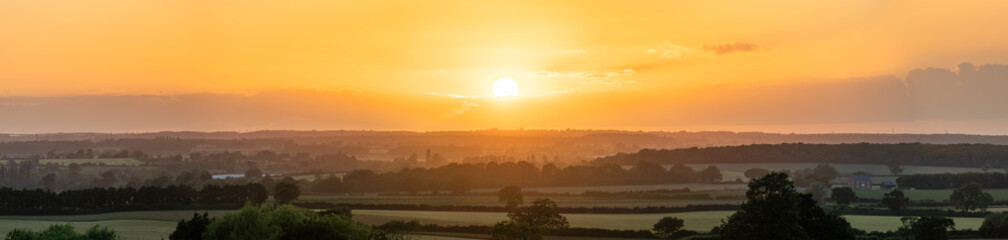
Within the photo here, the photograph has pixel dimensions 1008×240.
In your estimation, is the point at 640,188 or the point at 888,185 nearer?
the point at 888,185

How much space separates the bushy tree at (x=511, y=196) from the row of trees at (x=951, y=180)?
6315cm

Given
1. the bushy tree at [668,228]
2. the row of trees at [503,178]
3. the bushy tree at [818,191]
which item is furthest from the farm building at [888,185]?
the bushy tree at [668,228]

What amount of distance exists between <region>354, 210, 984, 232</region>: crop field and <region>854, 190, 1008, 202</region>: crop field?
22.3 meters

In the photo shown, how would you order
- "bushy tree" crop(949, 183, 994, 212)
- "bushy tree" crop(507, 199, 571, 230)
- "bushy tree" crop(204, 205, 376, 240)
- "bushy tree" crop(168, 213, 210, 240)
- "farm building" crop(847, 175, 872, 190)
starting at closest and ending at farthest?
1. "bushy tree" crop(204, 205, 376, 240)
2. "bushy tree" crop(168, 213, 210, 240)
3. "bushy tree" crop(507, 199, 571, 230)
4. "bushy tree" crop(949, 183, 994, 212)
5. "farm building" crop(847, 175, 872, 190)

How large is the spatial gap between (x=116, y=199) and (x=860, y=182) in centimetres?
11517

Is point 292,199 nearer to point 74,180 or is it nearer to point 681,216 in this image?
point 681,216

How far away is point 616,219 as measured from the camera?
100812 millimetres

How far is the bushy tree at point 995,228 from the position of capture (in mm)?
84562

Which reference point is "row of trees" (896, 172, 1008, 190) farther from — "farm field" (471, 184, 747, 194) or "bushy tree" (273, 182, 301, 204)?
"bushy tree" (273, 182, 301, 204)

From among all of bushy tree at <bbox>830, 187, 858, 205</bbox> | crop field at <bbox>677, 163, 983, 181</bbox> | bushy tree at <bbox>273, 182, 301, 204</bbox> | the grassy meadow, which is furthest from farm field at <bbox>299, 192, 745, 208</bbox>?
crop field at <bbox>677, 163, 983, 181</bbox>

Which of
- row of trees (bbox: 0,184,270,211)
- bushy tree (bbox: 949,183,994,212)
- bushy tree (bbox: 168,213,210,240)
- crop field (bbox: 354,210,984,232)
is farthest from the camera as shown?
bushy tree (bbox: 949,183,994,212)

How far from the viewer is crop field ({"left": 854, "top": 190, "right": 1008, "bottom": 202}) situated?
122 m

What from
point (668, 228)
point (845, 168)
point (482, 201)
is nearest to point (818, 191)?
point (482, 201)

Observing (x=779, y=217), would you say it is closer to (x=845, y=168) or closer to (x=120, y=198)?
(x=120, y=198)
